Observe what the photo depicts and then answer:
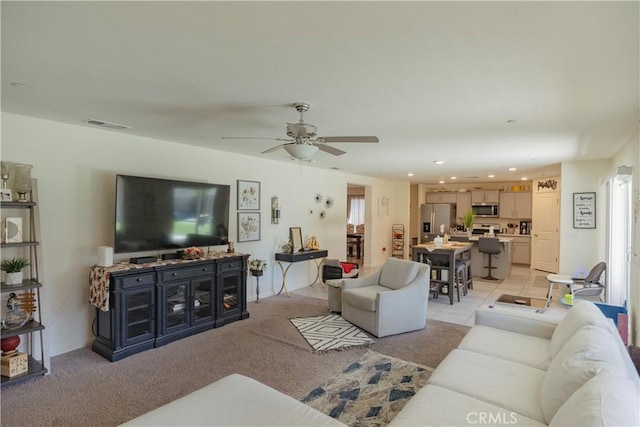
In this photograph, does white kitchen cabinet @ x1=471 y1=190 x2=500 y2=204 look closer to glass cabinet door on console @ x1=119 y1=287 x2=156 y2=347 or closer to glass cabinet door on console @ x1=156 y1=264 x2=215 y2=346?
glass cabinet door on console @ x1=156 y1=264 x2=215 y2=346

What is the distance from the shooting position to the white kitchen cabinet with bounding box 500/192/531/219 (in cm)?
974

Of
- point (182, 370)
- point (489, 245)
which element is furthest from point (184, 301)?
point (489, 245)

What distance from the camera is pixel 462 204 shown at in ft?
35.0

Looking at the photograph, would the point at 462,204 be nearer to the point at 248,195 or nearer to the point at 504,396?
the point at 248,195

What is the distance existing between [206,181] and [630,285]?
546 centimetres

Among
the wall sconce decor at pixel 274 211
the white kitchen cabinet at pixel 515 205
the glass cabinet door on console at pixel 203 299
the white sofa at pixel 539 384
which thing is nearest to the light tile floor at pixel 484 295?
the wall sconce decor at pixel 274 211

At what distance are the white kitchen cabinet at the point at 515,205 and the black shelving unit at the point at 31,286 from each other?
1044cm

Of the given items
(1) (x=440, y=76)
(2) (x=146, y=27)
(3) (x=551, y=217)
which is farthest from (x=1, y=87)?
(3) (x=551, y=217)

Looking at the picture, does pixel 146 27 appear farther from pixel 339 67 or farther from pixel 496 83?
pixel 496 83

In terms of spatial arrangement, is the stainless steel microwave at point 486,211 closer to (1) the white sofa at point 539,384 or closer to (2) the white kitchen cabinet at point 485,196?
→ (2) the white kitchen cabinet at point 485,196

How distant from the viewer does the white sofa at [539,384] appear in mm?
1360

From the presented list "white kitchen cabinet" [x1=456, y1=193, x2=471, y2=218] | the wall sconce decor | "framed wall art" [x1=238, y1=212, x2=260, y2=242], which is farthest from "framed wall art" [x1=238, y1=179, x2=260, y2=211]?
"white kitchen cabinet" [x1=456, y1=193, x2=471, y2=218]

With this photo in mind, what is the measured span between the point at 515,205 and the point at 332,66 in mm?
9466

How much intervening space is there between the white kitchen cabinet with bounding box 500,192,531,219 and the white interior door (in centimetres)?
92
